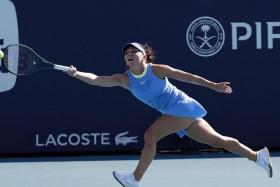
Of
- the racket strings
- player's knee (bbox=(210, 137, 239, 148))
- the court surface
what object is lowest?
the court surface

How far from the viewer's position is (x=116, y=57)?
7730 mm

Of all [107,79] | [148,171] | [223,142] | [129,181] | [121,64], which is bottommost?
[148,171]

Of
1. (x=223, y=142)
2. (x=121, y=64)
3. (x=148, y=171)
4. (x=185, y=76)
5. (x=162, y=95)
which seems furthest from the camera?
(x=121, y=64)

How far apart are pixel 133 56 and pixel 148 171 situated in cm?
181

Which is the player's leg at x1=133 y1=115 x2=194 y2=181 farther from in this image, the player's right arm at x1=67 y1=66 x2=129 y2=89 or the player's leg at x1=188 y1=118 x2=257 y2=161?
the player's right arm at x1=67 y1=66 x2=129 y2=89

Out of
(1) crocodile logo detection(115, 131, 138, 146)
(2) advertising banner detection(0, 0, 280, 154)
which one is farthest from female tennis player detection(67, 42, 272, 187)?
(1) crocodile logo detection(115, 131, 138, 146)

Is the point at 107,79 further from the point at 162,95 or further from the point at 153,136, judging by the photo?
the point at 153,136

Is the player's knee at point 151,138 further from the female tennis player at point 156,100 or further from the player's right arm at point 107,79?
the player's right arm at point 107,79

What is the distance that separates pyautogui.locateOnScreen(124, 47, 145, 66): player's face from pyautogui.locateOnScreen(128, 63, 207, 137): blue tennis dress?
78 millimetres

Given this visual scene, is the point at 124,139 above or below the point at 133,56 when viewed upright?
below

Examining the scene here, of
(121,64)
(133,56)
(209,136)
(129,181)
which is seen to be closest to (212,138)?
(209,136)

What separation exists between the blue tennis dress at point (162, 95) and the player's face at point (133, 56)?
0.08 metres

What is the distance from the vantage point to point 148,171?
6691mm

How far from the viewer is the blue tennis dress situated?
16.8ft
